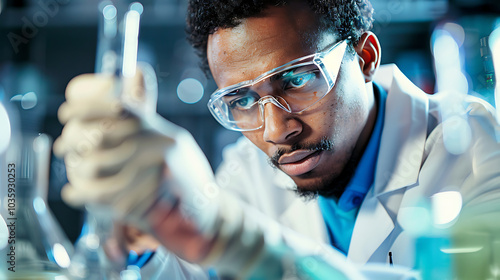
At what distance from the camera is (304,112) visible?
668 millimetres

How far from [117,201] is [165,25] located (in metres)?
0.37

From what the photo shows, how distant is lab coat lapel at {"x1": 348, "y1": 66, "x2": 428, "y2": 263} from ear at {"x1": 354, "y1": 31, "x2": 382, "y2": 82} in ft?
0.19

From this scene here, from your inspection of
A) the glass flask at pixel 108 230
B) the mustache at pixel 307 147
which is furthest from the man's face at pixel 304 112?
the glass flask at pixel 108 230

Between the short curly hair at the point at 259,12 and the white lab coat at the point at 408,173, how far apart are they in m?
0.12

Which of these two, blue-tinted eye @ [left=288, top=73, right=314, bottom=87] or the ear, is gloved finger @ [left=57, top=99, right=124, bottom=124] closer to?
blue-tinted eye @ [left=288, top=73, right=314, bottom=87]

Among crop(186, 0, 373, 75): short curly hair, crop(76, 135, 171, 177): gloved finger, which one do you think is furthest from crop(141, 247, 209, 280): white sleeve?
crop(186, 0, 373, 75): short curly hair

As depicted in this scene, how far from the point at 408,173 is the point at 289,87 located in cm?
24

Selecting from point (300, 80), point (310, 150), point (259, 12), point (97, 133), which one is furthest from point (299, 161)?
point (97, 133)

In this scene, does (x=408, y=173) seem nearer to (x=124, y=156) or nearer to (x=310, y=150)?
(x=310, y=150)

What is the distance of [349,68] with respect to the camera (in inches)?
27.7

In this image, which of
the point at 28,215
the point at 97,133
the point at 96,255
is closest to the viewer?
the point at 97,133

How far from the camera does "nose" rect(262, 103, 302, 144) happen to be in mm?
645

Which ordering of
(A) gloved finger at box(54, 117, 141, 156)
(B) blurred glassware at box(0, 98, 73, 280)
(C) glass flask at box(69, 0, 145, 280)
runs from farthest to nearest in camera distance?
1. (B) blurred glassware at box(0, 98, 73, 280)
2. (C) glass flask at box(69, 0, 145, 280)
3. (A) gloved finger at box(54, 117, 141, 156)

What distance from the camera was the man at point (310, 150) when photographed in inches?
18.4
